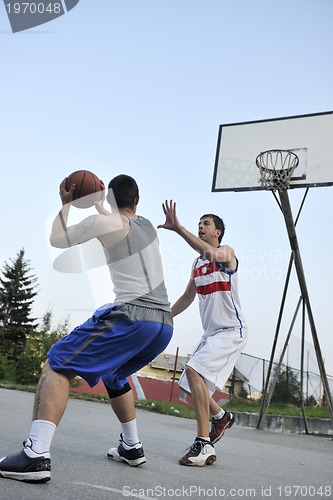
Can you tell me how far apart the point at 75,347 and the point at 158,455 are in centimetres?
173

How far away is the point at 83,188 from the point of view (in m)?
3.49

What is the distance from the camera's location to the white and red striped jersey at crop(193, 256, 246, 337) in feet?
16.4

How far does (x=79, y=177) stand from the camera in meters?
3.51

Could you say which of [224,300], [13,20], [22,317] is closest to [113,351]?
[224,300]

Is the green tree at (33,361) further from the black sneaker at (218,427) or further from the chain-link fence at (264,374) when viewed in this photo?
the black sneaker at (218,427)

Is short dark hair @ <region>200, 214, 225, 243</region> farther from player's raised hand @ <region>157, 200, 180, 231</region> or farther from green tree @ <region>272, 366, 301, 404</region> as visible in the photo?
green tree @ <region>272, 366, 301, 404</region>

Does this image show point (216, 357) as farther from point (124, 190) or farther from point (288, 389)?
point (288, 389)

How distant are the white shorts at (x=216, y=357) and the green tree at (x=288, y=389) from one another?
1361 centimetres

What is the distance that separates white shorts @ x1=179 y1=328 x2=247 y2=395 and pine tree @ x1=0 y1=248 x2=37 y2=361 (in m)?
42.8

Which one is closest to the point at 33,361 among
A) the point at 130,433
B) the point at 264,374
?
the point at 264,374

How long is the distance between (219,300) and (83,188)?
201cm

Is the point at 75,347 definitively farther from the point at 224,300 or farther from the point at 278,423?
the point at 278,423

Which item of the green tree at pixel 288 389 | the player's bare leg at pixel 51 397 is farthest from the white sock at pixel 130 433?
the green tree at pixel 288 389

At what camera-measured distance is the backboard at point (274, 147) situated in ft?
30.8
